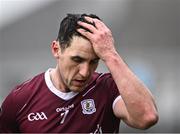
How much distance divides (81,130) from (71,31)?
1.81 ft

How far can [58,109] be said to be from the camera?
3.47m

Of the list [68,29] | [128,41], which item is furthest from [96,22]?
[128,41]

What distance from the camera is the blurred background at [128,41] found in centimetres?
963

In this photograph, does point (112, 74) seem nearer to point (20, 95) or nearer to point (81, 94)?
point (81, 94)

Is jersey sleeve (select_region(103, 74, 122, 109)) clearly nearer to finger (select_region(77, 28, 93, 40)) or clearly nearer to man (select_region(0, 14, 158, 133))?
man (select_region(0, 14, 158, 133))

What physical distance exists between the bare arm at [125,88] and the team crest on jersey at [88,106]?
0.13 metres

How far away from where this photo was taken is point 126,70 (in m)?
3.36

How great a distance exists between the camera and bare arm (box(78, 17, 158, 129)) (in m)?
3.27

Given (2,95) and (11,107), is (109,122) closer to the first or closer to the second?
(11,107)

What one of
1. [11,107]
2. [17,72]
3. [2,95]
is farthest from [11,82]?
[11,107]

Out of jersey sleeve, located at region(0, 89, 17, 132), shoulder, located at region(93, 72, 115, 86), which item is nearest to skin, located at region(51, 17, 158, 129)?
shoulder, located at region(93, 72, 115, 86)

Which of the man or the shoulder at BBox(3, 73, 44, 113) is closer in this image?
the man

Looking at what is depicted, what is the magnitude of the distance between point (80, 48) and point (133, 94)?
0.38m

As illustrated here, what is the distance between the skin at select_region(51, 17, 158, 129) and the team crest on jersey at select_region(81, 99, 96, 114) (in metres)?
0.09
